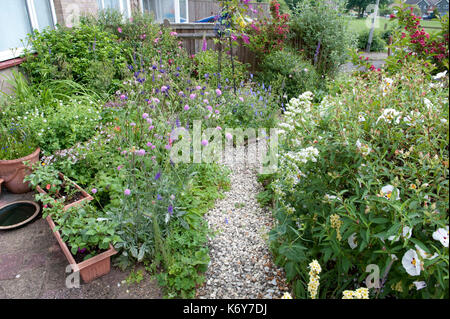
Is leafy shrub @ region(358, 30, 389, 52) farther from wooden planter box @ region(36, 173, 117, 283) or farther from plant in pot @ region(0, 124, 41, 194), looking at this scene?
wooden planter box @ region(36, 173, 117, 283)

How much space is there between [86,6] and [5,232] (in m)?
4.67

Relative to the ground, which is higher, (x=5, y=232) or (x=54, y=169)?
(x=54, y=169)

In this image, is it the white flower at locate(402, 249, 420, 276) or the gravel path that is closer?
the white flower at locate(402, 249, 420, 276)

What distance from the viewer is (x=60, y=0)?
4812 mm

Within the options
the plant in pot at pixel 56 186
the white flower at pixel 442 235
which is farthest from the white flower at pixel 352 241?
the plant in pot at pixel 56 186

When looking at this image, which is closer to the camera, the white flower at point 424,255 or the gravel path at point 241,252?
the white flower at point 424,255

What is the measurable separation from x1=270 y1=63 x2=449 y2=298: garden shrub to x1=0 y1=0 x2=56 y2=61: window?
4.13 metres

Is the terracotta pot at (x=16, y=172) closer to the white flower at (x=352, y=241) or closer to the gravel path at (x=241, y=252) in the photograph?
the gravel path at (x=241, y=252)

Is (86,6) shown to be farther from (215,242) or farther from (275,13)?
(215,242)

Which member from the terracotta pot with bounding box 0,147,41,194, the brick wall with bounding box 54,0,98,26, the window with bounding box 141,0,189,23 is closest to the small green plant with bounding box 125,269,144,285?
the terracotta pot with bounding box 0,147,41,194

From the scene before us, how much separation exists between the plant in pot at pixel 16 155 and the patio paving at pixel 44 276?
0.66 m

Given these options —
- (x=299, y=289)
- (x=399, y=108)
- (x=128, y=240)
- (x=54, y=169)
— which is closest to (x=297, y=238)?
(x=299, y=289)

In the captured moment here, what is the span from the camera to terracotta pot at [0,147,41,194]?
285cm

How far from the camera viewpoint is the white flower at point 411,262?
1225mm
